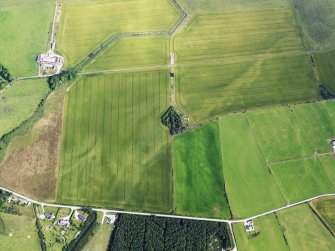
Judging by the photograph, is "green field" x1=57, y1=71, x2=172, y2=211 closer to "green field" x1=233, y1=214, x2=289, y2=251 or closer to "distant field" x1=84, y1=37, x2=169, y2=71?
"distant field" x1=84, y1=37, x2=169, y2=71

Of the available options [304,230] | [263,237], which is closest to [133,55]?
[263,237]

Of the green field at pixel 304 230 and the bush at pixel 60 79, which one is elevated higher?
the bush at pixel 60 79

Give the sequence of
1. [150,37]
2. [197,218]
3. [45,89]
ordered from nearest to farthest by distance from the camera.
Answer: [197,218]
[45,89]
[150,37]

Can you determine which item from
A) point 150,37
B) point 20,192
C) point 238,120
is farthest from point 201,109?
point 20,192

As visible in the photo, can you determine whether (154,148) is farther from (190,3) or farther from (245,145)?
(190,3)

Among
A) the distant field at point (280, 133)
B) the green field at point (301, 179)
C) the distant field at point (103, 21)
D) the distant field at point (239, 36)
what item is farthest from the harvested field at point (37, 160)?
the green field at point (301, 179)

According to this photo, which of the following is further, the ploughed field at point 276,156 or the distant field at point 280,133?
the distant field at point 280,133

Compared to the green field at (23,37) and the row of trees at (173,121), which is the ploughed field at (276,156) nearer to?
the row of trees at (173,121)

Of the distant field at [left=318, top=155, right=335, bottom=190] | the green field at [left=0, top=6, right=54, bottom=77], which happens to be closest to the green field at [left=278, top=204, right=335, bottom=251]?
the distant field at [left=318, top=155, right=335, bottom=190]
